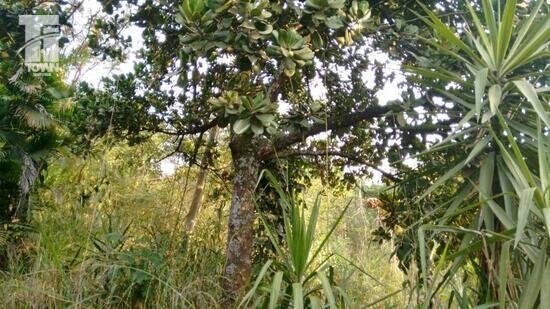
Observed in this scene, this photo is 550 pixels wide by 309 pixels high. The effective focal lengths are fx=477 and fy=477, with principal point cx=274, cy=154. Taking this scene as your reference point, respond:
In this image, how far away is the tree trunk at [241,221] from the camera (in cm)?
296

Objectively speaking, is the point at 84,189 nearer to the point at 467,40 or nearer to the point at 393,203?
the point at 393,203

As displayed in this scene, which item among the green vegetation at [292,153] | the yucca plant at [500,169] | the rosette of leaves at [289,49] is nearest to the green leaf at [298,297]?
the green vegetation at [292,153]

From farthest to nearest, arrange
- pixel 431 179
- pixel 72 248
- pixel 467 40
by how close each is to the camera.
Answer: pixel 72 248 → pixel 431 179 → pixel 467 40

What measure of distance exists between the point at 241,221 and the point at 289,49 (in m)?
1.29

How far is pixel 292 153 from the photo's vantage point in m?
3.57

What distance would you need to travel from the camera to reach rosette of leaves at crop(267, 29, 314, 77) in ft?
7.29

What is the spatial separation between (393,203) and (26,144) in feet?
12.6

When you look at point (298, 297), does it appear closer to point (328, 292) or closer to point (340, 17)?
point (328, 292)

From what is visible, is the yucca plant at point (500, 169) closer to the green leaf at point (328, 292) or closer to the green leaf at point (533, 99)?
the green leaf at point (533, 99)

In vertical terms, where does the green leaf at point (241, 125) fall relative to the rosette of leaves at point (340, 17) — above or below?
below

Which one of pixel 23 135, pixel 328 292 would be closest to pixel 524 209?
pixel 328 292

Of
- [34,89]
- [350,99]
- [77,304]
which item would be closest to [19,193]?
[34,89]

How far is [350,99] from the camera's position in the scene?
11.9 feet

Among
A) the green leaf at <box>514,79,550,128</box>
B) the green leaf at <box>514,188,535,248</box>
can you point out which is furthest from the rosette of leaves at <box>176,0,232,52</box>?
the green leaf at <box>514,188,535,248</box>
